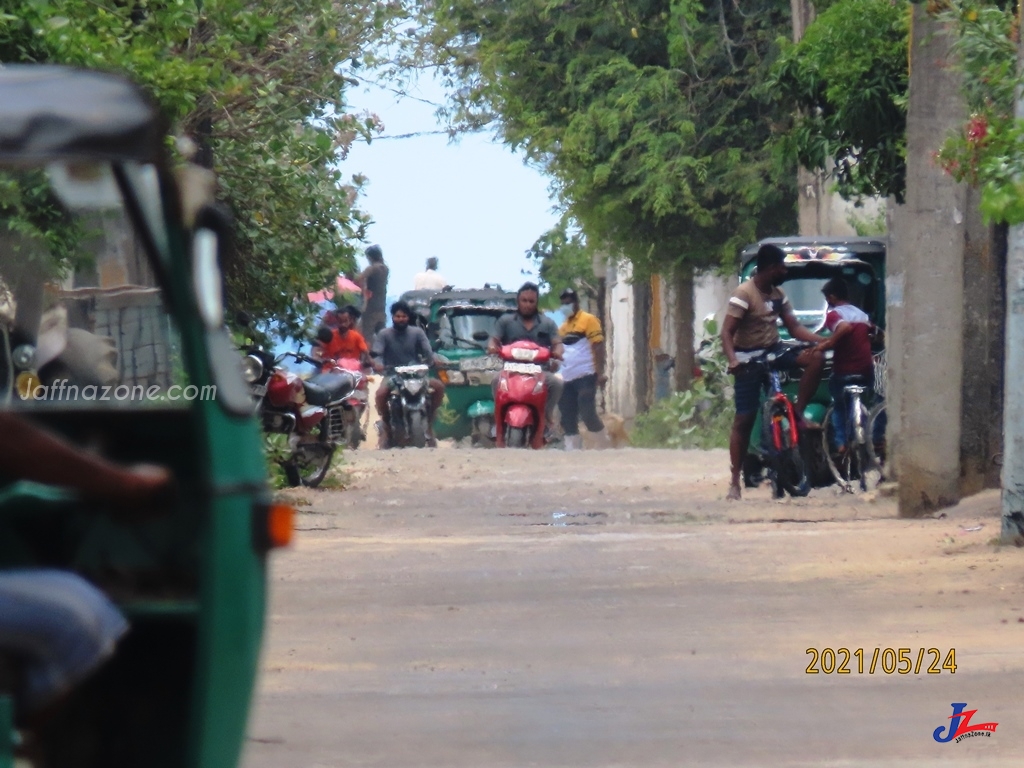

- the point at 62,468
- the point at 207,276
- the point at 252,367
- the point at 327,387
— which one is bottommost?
the point at 327,387

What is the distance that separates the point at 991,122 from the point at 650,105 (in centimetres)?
1666

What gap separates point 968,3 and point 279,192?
208 inches

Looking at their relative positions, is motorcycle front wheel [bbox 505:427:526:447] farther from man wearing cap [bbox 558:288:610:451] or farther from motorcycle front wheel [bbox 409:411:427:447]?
man wearing cap [bbox 558:288:610:451]

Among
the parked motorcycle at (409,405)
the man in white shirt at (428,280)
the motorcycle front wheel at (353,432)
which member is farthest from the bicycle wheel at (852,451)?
the man in white shirt at (428,280)

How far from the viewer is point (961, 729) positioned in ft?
18.7

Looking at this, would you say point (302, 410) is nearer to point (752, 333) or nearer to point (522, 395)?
point (752, 333)

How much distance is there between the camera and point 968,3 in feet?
33.9

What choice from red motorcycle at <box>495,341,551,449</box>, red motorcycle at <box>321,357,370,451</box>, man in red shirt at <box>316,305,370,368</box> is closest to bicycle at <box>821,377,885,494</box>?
red motorcycle at <box>321,357,370,451</box>

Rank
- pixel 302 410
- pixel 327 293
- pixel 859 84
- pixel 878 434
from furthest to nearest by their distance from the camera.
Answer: pixel 327 293 → pixel 302 410 → pixel 878 434 → pixel 859 84

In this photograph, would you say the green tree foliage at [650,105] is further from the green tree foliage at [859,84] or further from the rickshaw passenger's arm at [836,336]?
the rickshaw passenger's arm at [836,336]

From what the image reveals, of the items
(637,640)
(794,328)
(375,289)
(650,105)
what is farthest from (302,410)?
(375,289)

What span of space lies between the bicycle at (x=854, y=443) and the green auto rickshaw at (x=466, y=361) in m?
8.87

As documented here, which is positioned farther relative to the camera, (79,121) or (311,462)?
(311,462)

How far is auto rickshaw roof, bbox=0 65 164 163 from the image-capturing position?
3348 millimetres
